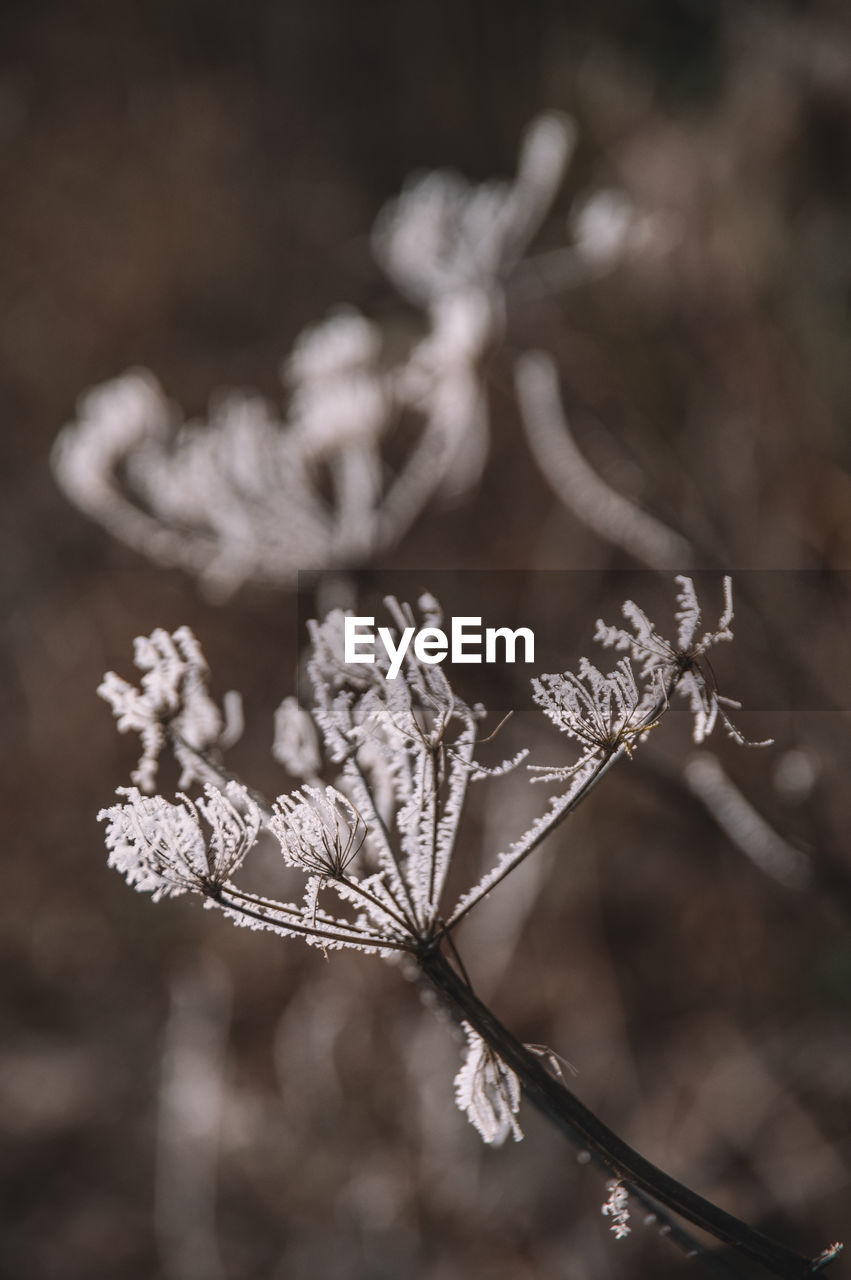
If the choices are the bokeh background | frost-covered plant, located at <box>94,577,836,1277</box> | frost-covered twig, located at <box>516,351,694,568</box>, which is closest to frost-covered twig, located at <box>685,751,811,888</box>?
the bokeh background

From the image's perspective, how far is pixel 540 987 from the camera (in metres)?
1.60

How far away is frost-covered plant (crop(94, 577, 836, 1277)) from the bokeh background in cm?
54

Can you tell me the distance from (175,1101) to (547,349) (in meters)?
1.65

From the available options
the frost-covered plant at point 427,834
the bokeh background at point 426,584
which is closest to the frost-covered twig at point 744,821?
the bokeh background at point 426,584

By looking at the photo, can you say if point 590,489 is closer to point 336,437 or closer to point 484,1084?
point 336,437

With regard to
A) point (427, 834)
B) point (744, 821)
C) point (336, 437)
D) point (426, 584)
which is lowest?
point (744, 821)

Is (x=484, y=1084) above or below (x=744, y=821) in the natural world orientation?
above

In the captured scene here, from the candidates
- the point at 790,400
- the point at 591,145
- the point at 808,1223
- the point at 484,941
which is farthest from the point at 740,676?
the point at 591,145

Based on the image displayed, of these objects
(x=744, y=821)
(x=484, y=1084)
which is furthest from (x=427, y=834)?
(x=744, y=821)

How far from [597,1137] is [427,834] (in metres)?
0.16

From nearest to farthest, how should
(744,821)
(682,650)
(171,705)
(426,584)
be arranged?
(682,650), (171,705), (744,821), (426,584)

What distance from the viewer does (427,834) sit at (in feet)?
1.40

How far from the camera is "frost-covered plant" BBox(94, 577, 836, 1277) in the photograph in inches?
15.0

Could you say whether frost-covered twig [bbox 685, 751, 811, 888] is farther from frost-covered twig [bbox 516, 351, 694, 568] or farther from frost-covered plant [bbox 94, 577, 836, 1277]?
frost-covered plant [bbox 94, 577, 836, 1277]
